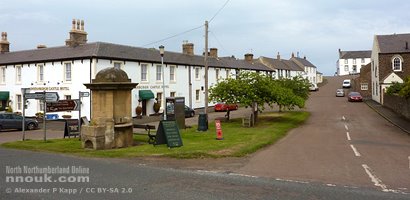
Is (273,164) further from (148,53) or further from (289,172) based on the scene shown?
(148,53)

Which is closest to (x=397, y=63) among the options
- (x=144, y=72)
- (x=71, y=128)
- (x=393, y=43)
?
(x=393, y=43)

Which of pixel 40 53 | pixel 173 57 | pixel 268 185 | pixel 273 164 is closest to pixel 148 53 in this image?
pixel 173 57

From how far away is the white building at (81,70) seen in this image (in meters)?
33.8

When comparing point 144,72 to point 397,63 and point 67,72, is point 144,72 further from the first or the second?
point 397,63

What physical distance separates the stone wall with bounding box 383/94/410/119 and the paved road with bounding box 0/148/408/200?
Answer: 26.3 metres

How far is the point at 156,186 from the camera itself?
8.95 meters

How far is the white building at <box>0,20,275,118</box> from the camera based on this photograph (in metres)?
33.8

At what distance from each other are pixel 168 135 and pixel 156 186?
7.52 meters

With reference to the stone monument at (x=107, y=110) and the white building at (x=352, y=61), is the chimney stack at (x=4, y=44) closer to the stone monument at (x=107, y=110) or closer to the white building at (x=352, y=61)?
the stone monument at (x=107, y=110)

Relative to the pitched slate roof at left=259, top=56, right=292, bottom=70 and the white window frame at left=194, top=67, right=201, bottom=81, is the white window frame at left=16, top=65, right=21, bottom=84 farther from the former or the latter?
the pitched slate roof at left=259, top=56, right=292, bottom=70

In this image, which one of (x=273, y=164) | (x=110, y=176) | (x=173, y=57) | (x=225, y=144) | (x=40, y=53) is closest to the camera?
(x=110, y=176)

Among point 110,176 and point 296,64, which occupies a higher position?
point 296,64

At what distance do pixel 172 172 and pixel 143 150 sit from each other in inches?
194

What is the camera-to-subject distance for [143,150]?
15.6 meters
